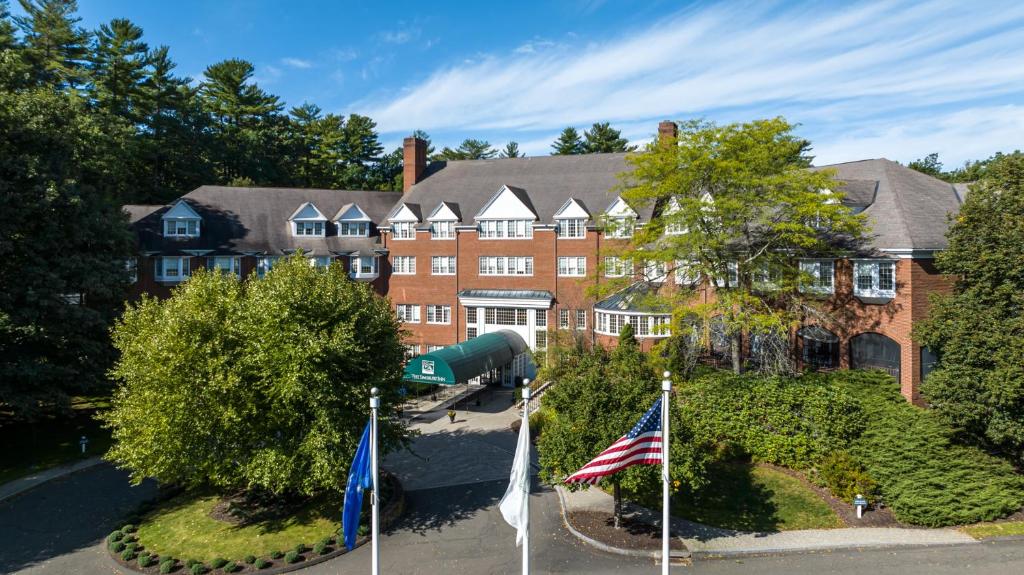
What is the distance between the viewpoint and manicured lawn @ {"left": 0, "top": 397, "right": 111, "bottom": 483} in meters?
26.8

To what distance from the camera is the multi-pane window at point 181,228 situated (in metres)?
42.6

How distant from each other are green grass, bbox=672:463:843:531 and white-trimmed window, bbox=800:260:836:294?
380 inches

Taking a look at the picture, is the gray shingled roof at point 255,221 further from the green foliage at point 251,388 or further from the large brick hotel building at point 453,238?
the green foliage at point 251,388

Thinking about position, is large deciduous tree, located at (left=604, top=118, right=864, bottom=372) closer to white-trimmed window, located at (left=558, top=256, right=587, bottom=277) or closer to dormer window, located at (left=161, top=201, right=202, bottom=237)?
white-trimmed window, located at (left=558, top=256, right=587, bottom=277)

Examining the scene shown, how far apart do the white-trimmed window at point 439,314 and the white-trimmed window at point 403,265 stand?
3.18 m

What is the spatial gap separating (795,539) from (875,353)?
42.9 ft

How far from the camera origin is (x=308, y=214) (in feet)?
149

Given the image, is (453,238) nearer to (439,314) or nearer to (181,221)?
(439,314)

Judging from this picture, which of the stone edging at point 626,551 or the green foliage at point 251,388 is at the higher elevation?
the green foliage at point 251,388

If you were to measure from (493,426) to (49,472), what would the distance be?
1972cm

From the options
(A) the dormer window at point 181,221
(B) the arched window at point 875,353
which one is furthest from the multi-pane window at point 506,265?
(A) the dormer window at point 181,221

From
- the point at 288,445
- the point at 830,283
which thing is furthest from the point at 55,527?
the point at 830,283

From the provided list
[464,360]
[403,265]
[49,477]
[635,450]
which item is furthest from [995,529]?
[403,265]

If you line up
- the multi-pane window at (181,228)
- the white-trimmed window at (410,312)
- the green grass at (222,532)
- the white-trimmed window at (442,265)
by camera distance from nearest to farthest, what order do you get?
the green grass at (222,532) → the multi-pane window at (181,228) → the white-trimmed window at (442,265) → the white-trimmed window at (410,312)
